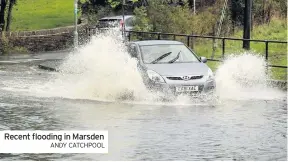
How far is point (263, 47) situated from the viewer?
111ft

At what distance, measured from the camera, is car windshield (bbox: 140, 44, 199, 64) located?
21.2 meters

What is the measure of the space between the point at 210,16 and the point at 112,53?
17188 mm

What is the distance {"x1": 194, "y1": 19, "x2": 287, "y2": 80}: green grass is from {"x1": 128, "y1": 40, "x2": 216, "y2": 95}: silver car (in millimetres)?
5005

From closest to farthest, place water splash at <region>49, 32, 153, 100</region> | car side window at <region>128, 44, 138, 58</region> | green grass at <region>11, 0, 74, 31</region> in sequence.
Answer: water splash at <region>49, 32, 153, 100</region> < car side window at <region>128, 44, 138, 58</region> < green grass at <region>11, 0, 74, 31</region>

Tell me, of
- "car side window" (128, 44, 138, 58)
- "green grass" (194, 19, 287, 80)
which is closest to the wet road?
"car side window" (128, 44, 138, 58)

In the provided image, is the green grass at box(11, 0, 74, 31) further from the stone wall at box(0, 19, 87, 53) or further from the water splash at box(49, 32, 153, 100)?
the water splash at box(49, 32, 153, 100)

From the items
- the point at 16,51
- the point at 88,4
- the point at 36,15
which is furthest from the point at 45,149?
the point at 36,15

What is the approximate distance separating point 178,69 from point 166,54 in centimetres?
131

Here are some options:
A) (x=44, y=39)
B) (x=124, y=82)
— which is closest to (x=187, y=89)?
(x=124, y=82)

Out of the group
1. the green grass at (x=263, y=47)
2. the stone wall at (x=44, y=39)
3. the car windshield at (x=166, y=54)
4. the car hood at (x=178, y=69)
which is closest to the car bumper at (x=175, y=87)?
the car hood at (x=178, y=69)

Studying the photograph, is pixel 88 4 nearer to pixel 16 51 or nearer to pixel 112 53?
pixel 16 51

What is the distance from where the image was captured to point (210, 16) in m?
39.6

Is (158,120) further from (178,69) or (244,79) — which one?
(244,79)

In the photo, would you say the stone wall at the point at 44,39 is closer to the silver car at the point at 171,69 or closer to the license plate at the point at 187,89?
the silver car at the point at 171,69
